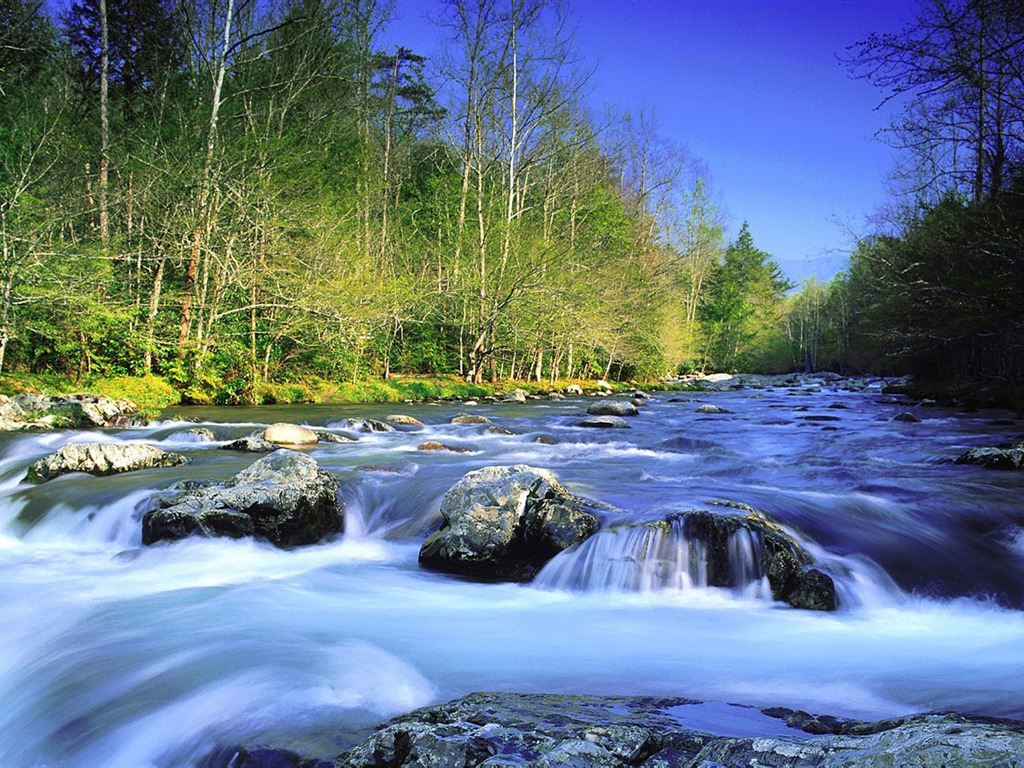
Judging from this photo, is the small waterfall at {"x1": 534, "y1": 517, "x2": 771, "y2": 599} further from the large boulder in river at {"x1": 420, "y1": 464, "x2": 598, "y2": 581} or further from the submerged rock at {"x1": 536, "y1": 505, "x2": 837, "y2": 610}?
the large boulder in river at {"x1": 420, "y1": 464, "x2": 598, "y2": 581}

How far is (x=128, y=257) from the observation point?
15.2 m

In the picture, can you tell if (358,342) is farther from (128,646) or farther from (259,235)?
(128,646)

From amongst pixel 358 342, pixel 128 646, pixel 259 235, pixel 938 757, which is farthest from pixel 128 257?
pixel 938 757

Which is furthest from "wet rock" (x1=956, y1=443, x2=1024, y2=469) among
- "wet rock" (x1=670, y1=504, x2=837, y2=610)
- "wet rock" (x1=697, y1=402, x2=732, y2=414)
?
"wet rock" (x1=697, y1=402, x2=732, y2=414)

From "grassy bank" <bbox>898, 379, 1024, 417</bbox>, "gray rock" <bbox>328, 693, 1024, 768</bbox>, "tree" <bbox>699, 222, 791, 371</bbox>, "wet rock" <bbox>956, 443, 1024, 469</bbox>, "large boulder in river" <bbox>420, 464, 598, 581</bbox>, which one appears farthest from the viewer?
"tree" <bbox>699, 222, 791, 371</bbox>

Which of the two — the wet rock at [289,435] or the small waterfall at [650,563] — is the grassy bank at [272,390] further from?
the small waterfall at [650,563]

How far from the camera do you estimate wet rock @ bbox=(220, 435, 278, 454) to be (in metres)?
10.5

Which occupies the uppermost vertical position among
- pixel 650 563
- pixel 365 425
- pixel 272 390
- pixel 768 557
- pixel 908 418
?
pixel 272 390

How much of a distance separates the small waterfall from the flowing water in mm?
19

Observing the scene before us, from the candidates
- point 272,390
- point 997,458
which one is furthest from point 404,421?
point 997,458

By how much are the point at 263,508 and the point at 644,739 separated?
4.98 m

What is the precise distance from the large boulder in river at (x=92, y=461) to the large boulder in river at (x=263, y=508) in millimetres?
2138

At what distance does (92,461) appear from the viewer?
328 inches

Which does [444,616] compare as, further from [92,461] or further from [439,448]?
[439,448]
